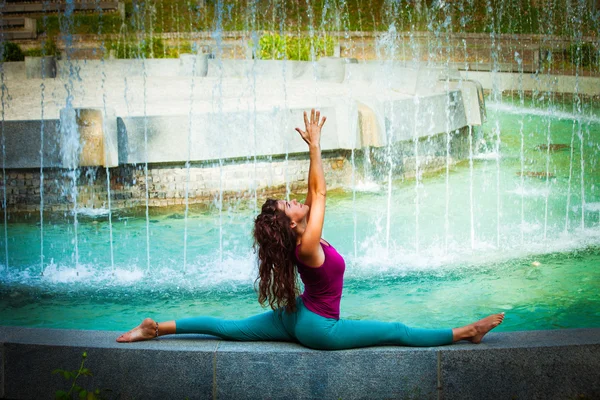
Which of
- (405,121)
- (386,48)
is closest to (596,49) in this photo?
(386,48)

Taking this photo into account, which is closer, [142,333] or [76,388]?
[76,388]

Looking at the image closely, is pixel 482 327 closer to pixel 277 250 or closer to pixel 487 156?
pixel 277 250

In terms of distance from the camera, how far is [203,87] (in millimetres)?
15242

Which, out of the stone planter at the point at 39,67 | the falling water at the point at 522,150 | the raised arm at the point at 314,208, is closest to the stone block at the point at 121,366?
the raised arm at the point at 314,208

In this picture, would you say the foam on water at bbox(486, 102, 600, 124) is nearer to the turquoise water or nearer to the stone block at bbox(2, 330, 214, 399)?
the turquoise water

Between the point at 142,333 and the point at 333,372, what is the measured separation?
982 mm

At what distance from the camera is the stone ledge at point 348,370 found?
359cm

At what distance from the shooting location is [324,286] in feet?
12.2

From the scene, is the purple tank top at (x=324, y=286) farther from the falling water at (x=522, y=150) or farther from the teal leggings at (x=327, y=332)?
the falling water at (x=522, y=150)

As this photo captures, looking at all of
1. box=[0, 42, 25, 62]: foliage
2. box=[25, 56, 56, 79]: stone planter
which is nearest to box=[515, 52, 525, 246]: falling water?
box=[25, 56, 56, 79]: stone planter

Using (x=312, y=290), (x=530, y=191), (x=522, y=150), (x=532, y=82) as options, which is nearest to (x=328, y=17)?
(x=532, y=82)

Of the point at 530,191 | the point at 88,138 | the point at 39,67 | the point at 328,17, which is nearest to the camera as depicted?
the point at 88,138

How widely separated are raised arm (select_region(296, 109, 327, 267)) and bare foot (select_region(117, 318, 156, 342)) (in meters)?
0.84

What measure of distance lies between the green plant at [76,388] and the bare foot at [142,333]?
22 centimetres
